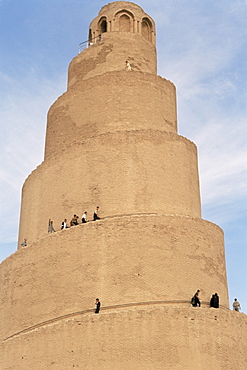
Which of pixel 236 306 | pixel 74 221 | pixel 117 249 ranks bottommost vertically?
pixel 236 306

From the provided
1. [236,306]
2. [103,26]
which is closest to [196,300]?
[236,306]

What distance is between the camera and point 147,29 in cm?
2308

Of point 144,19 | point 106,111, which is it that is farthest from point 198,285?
point 144,19

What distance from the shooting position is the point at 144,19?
2289 centimetres

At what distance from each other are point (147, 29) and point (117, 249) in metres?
10.9

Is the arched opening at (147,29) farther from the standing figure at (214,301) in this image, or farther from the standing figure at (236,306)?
the standing figure at (214,301)

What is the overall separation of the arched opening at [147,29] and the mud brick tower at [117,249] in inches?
96.2

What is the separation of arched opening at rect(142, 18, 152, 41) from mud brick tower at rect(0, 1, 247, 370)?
2.44m

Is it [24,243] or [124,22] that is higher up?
[124,22]

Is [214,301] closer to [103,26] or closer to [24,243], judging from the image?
[24,243]

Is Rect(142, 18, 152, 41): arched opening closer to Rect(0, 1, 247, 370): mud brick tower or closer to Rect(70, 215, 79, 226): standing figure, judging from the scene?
Rect(0, 1, 247, 370): mud brick tower

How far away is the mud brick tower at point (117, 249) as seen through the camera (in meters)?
14.0

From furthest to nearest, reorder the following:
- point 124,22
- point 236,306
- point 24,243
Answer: point 124,22
point 24,243
point 236,306

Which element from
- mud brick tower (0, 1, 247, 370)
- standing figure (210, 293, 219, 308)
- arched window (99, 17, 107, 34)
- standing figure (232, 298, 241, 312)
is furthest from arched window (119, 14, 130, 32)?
standing figure (210, 293, 219, 308)
